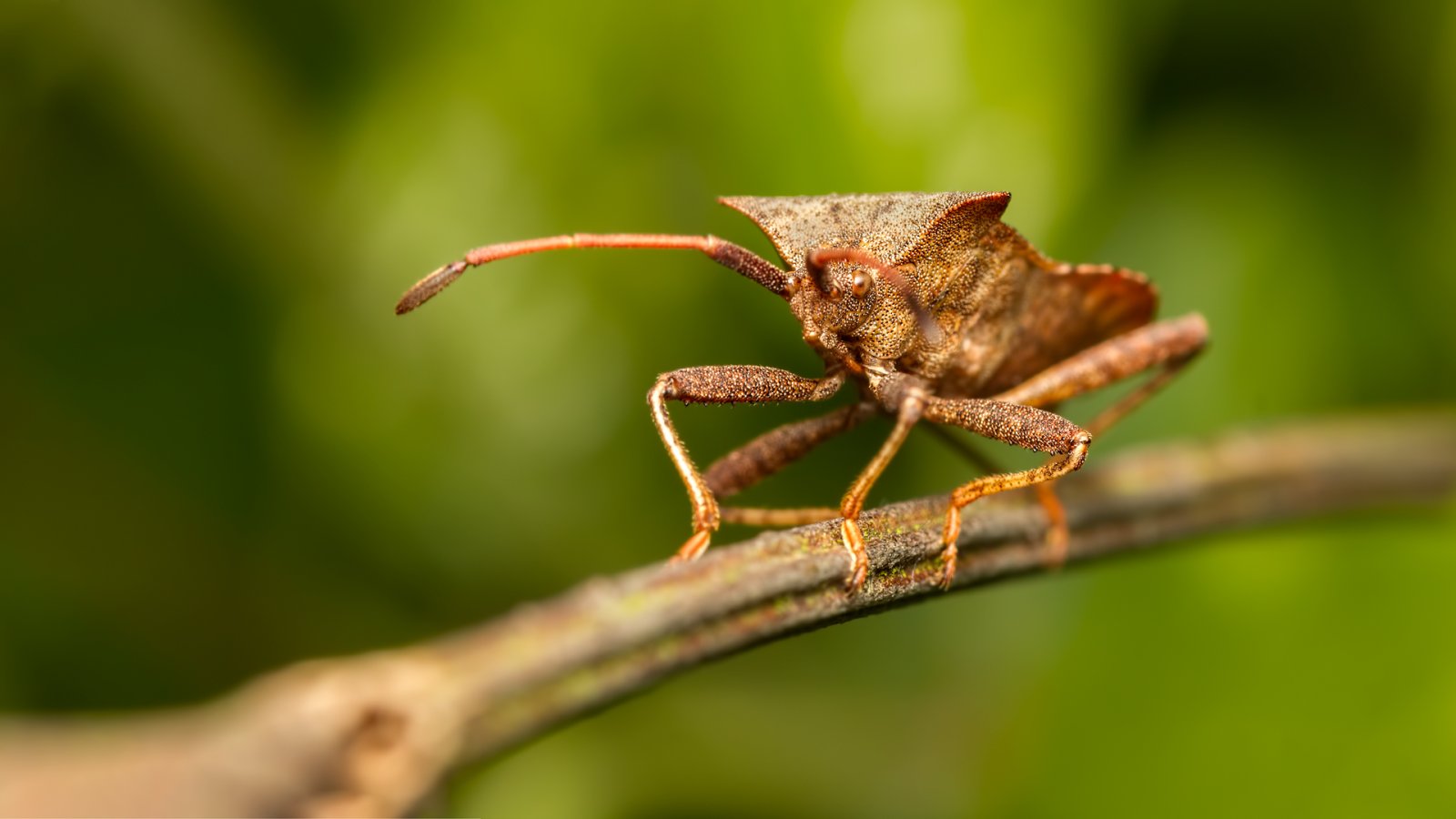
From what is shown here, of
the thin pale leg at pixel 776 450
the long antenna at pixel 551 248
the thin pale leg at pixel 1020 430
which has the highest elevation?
the long antenna at pixel 551 248

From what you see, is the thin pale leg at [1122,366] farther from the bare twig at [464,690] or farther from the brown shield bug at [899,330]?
the bare twig at [464,690]

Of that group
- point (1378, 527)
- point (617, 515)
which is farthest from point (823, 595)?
point (1378, 527)

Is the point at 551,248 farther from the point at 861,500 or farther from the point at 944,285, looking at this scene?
the point at 944,285

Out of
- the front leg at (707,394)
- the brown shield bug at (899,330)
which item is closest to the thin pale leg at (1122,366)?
the brown shield bug at (899,330)

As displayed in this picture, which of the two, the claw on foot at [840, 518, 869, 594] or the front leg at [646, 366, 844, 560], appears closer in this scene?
the claw on foot at [840, 518, 869, 594]

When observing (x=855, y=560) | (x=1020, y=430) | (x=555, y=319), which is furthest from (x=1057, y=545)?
(x=555, y=319)

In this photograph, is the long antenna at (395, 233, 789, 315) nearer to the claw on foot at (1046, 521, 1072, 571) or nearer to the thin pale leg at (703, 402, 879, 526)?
the thin pale leg at (703, 402, 879, 526)

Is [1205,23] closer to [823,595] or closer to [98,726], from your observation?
[823,595]

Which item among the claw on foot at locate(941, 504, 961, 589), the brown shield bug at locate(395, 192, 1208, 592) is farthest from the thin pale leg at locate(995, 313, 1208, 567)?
the claw on foot at locate(941, 504, 961, 589)
